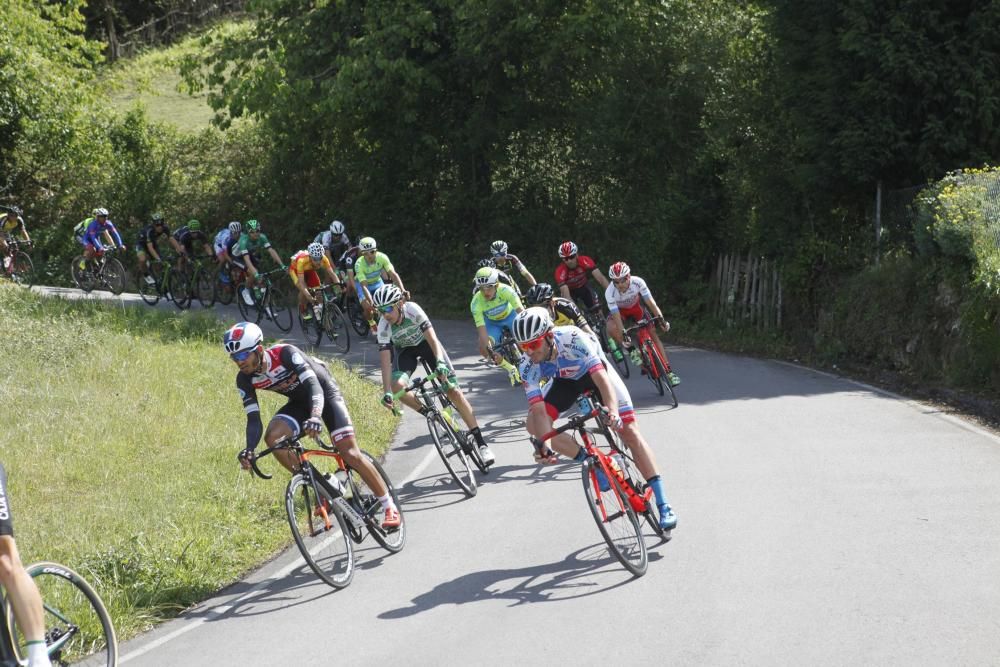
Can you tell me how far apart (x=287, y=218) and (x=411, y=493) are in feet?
73.2

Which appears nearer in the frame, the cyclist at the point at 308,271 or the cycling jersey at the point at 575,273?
the cycling jersey at the point at 575,273

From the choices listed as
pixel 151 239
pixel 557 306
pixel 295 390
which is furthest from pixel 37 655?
pixel 151 239

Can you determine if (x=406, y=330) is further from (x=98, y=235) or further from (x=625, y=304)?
(x=98, y=235)

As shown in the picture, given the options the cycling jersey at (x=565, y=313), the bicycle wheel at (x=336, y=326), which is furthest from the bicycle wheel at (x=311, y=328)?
the cycling jersey at (x=565, y=313)

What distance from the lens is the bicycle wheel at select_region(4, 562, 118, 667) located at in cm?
603

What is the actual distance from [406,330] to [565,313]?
234cm

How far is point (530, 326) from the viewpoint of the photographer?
826cm

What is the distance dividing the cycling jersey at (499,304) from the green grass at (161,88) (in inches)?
1070

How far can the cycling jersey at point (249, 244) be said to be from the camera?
839 inches

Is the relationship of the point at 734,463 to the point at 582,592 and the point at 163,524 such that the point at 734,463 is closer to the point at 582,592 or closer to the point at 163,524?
the point at 582,592

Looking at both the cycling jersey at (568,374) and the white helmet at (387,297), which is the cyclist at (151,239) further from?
the cycling jersey at (568,374)

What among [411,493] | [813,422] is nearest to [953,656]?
[411,493]

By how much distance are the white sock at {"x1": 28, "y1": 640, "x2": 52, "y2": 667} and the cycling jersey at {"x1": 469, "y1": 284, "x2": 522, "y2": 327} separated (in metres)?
8.22

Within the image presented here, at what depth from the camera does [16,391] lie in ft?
48.8
